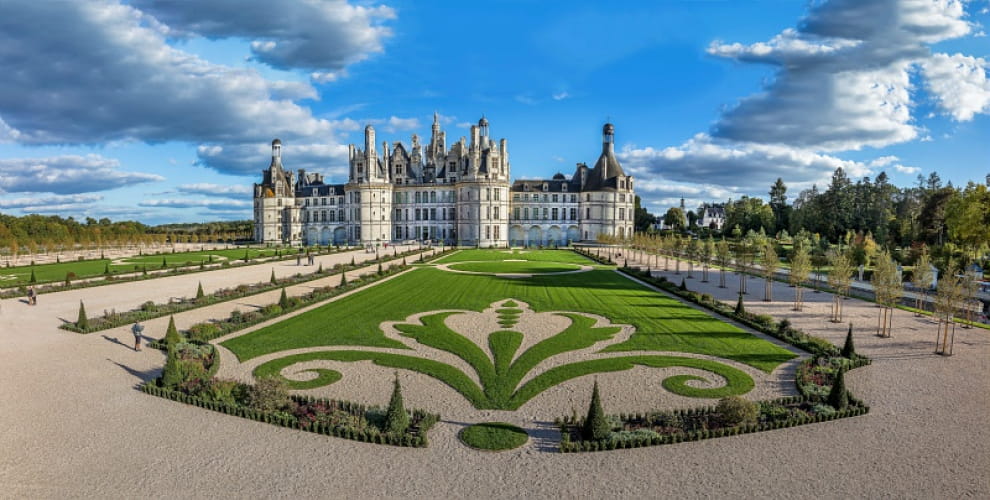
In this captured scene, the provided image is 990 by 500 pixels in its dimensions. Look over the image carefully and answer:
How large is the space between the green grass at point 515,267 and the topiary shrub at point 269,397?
32.7m

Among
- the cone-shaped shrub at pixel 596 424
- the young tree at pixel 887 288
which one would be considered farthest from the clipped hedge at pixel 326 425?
the young tree at pixel 887 288

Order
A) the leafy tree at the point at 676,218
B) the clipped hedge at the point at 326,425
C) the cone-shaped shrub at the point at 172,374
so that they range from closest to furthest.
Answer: the clipped hedge at the point at 326,425
the cone-shaped shrub at the point at 172,374
the leafy tree at the point at 676,218

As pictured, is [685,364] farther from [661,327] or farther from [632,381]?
[661,327]

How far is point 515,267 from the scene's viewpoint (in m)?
49.9

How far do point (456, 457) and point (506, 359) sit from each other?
7.28 metres

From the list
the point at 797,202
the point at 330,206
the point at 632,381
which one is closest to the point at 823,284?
the point at 632,381

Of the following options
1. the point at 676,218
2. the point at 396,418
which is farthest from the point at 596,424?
the point at 676,218

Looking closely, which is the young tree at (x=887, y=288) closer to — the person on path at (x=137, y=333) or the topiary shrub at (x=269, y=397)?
the topiary shrub at (x=269, y=397)

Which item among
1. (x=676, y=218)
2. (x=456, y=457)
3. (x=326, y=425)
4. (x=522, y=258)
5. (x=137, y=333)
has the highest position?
(x=676, y=218)

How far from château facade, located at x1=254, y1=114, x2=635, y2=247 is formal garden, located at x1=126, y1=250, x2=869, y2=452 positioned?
2259 inches

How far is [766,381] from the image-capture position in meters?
16.2

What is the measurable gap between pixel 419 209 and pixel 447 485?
8789cm

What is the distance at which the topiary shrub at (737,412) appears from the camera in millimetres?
12462

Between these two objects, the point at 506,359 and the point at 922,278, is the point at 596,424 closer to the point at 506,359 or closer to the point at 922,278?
the point at 506,359
